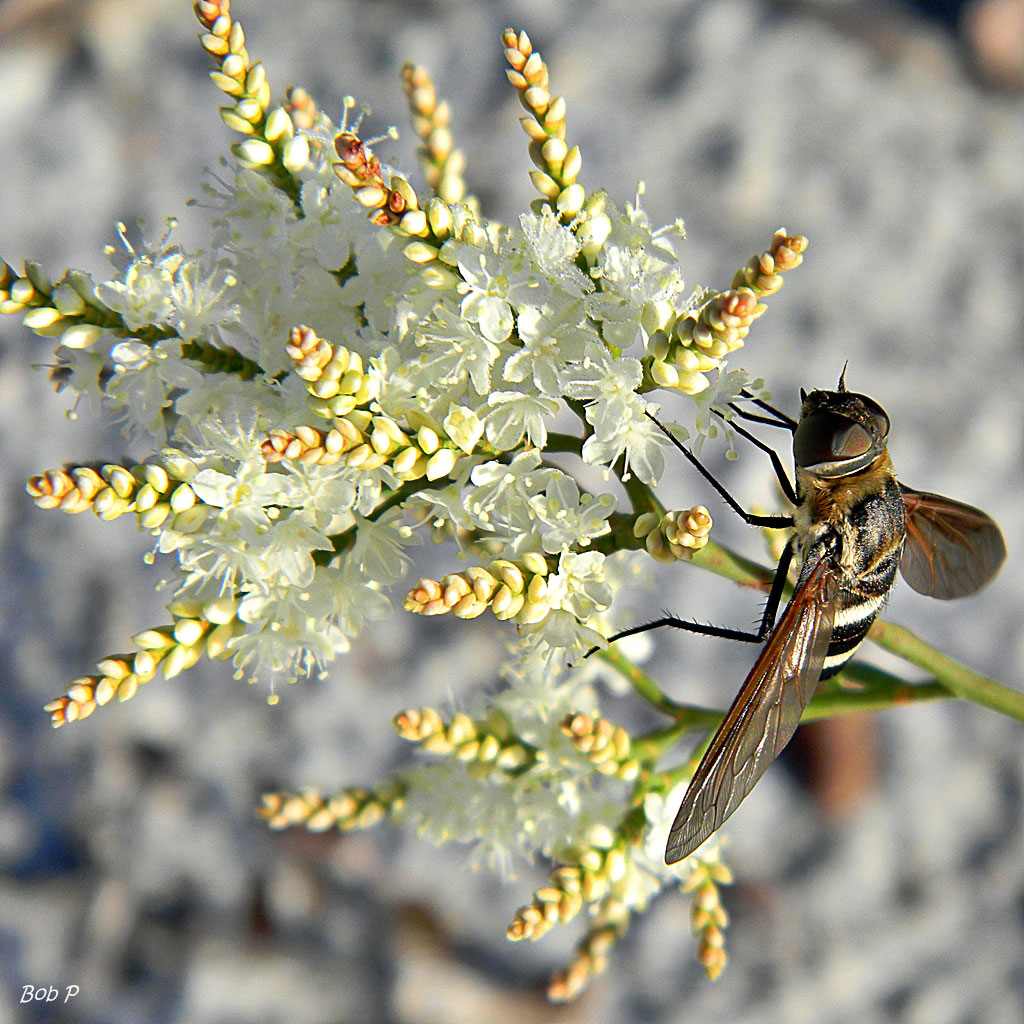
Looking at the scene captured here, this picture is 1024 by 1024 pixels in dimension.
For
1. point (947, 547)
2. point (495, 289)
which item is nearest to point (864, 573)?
point (947, 547)

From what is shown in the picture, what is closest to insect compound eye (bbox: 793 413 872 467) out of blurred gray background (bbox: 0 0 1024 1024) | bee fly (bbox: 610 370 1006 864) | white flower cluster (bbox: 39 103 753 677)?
bee fly (bbox: 610 370 1006 864)

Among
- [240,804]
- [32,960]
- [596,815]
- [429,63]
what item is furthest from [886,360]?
[32,960]

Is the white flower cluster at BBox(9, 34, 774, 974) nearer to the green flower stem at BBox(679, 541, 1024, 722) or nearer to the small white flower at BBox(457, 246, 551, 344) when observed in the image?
the small white flower at BBox(457, 246, 551, 344)

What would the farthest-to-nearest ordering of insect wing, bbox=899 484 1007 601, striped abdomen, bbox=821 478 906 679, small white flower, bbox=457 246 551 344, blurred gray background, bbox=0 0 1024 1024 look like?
blurred gray background, bbox=0 0 1024 1024 < insect wing, bbox=899 484 1007 601 < striped abdomen, bbox=821 478 906 679 < small white flower, bbox=457 246 551 344

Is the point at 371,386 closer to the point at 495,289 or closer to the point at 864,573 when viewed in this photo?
the point at 495,289

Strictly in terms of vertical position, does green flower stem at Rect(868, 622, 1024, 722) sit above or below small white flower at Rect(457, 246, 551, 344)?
below

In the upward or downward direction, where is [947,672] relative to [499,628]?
upward
